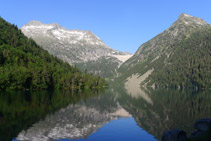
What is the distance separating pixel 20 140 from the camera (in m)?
30.7

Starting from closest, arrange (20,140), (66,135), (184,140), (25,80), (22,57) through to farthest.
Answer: (184,140), (20,140), (66,135), (25,80), (22,57)

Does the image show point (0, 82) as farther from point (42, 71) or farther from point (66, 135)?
point (66, 135)

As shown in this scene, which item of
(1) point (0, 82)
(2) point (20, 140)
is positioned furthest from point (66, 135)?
(1) point (0, 82)

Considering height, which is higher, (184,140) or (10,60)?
(10,60)

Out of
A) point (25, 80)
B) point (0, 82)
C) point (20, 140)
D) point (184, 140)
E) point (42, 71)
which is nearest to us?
point (184, 140)

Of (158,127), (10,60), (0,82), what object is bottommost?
(158,127)

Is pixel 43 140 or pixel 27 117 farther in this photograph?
pixel 27 117

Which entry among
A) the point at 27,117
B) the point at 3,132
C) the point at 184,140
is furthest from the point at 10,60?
the point at 184,140

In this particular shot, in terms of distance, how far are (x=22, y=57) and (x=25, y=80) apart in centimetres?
5806

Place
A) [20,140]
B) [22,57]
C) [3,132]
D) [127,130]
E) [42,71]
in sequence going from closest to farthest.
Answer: [20,140] < [3,132] < [127,130] < [42,71] < [22,57]

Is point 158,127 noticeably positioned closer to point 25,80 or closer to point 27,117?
point 27,117

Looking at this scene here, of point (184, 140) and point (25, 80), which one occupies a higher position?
point (25, 80)

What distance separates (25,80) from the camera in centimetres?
14638

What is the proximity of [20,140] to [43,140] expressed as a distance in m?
3.39
